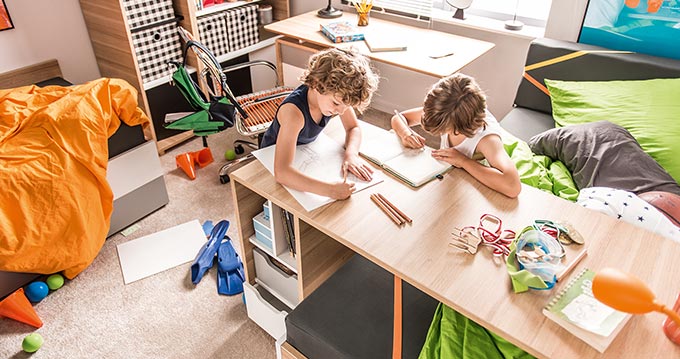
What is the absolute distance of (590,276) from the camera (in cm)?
112

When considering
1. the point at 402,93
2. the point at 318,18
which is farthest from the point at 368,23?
the point at 402,93

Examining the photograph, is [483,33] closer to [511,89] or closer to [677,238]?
[511,89]

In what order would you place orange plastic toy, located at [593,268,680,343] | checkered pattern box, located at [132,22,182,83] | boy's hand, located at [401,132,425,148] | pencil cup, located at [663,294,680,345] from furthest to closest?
1. checkered pattern box, located at [132,22,182,83]
2. boy's hand, located at [401,132,425,148]
3. pencil cup, located at [663,294,680,345]
4. orange plastic toy, located at [593,268,680,343]

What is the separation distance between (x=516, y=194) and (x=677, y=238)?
1.77 feet

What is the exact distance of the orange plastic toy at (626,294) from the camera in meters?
0.78

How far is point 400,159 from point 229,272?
3.37ft

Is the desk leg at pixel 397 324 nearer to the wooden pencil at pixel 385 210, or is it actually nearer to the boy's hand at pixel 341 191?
the wooden pencil at pixel 385 210

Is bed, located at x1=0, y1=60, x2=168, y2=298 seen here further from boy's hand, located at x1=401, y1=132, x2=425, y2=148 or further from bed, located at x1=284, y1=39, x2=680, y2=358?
boy's hand, located at x1=401, y1=132, x2=425, y2=148

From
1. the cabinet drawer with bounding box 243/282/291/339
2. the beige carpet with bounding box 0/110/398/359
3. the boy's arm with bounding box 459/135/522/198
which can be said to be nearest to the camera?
the boy's arm with bounding box 459/135/522/198

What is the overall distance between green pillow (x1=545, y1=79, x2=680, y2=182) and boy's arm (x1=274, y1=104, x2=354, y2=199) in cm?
136

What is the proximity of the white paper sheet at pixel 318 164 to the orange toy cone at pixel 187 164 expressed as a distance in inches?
52.1

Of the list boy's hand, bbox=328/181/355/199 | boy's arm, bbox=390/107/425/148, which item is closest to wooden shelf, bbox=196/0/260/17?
boy's arm, bbox=390/107/425/148

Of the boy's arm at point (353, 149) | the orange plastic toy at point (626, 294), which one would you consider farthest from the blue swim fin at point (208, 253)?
the orange plastic toy at point (626, 294)

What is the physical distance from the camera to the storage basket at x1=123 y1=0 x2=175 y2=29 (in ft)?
8.48
